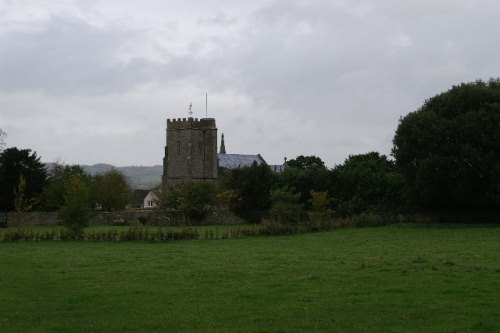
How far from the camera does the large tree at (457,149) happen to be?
131 ft

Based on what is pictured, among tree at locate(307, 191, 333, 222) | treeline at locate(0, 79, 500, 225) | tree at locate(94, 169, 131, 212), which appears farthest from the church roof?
tree at locate(307, 191, 333, 222)

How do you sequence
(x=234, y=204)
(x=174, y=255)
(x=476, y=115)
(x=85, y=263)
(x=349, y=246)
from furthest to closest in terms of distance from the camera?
(x=234, y=204), (x=476, y=115), (x=349, y=246), (x=174, y=255), (x=85, y=263)

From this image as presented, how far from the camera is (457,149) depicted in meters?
40.8

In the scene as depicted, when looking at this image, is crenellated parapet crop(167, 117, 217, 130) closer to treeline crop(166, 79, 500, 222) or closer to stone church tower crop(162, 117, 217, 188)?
stone church tower crop(162, 117, 217, 188)

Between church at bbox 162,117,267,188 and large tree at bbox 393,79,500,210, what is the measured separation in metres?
34.5

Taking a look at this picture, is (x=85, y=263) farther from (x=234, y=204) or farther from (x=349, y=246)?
(x=234, y=204)

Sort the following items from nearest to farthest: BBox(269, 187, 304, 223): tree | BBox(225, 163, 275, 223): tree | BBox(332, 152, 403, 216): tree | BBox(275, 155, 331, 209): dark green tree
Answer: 1. BBox(269, 187, 304, 223): tree
2. BBox(332, 152, 403, 216): tree
3. BBox(275, 155, 331, 209): dark green tree
4. BBox(225, 163, 275, 223): tree

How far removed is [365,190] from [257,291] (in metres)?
38.1

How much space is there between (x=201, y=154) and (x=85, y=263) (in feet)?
178

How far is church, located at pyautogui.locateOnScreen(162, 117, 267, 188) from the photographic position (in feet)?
243

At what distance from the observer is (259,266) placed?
18.3 meters

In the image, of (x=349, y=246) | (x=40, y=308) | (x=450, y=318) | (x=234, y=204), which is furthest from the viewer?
(x=234, y=204)

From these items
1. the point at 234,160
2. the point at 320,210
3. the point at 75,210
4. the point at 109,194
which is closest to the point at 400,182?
the point at 320,210

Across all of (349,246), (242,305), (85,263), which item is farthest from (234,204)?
(242,305)
